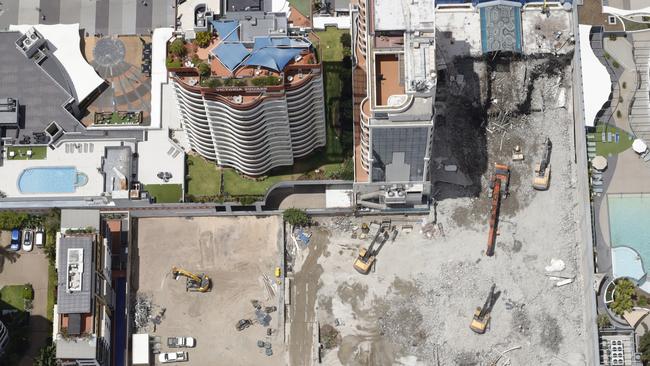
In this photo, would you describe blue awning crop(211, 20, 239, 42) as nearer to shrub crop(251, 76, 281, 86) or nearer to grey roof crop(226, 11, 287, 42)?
grey roof crop(226, 11, 287, 42)

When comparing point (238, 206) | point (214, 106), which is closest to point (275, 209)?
point (238, 206)

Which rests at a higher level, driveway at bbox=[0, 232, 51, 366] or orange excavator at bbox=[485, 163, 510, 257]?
orange excavator at bbox=[485, 163, 510, 257]

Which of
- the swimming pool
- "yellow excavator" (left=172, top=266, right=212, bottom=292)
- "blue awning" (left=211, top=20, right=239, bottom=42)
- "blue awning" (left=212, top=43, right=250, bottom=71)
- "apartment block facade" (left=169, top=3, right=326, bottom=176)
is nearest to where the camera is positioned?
"apartment block facade" (left=169, top=3, right=326, bottom=176)

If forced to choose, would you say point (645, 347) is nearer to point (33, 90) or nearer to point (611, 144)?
point (611, 144)

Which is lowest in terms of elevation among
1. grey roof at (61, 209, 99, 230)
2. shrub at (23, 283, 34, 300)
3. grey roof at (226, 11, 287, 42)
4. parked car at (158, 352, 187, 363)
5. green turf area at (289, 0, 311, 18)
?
parked car at (158, 352, 187, 363)

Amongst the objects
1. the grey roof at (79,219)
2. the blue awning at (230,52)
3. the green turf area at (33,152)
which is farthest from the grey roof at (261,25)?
the green turf area at (33,152)

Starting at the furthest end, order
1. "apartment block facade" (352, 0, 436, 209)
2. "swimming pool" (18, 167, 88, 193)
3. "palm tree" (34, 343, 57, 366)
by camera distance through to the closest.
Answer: "swimming pool" (18, 167, 88, 193) → "palm tree" (34, 343, 57, 366) → "apartment block facade" (352, 0, 436, 209)

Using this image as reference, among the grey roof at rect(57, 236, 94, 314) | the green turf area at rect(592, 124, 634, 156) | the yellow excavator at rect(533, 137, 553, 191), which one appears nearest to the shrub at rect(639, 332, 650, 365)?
the yellow excavator at rect(533, 137, 553, 191)
